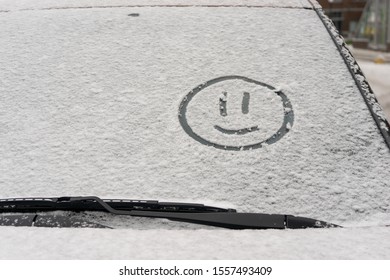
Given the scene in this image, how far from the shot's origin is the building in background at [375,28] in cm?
2228

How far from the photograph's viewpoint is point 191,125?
1.37m

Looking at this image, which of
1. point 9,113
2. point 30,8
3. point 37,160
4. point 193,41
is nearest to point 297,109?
point 193,41

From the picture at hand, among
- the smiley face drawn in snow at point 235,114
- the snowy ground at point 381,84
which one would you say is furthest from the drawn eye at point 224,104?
the snowy ground at point 381,84

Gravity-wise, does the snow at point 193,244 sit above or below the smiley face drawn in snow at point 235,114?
below

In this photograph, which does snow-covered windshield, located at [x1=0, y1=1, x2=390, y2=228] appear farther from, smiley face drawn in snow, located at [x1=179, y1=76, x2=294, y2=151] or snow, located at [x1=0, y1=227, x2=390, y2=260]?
snow, located at [x1=0, y1=227, x2=390, y2=260]

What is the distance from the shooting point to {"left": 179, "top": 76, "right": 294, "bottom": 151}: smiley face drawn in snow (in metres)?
1.32

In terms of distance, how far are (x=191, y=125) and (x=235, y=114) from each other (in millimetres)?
139

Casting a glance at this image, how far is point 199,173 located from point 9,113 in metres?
0.65

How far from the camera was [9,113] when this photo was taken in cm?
144

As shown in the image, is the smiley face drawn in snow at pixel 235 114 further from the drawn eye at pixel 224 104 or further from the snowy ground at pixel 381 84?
the snowy ground at pixel 381 84

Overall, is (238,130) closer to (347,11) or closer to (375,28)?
(375,28)

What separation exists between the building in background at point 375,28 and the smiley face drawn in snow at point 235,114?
74.5ft

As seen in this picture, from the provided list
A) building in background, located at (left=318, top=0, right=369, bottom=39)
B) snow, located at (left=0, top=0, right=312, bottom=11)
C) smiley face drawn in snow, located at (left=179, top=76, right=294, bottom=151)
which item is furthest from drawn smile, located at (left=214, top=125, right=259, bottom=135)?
building in background, located at (left=318, top=0, right=369, bottom=39)
